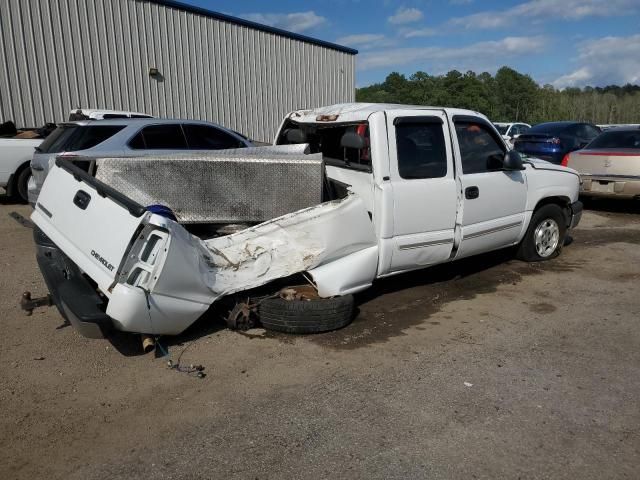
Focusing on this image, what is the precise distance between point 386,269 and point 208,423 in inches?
90.7

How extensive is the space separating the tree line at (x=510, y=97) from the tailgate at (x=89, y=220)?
130 ft

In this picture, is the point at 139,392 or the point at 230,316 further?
the point at 230,316

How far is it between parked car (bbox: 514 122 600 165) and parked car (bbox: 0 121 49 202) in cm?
1160

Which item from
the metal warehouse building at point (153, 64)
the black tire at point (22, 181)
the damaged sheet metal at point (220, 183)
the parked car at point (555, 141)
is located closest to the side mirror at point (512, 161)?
the damaged sheet metal at point (220, 183)

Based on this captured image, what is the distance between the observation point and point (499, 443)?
3.04 metres

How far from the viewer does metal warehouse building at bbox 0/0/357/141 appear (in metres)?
12.9

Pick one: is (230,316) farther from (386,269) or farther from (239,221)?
(386,269)

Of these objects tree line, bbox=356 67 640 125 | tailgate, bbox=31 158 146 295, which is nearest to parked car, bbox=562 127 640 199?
tailgate, bbox=31 158 146 295

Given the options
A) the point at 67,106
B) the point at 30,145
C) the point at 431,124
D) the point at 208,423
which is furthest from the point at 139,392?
the point at 67,106

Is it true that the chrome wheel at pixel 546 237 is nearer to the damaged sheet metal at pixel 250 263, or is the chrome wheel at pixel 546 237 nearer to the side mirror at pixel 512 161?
the side mirror at pixel 512 161

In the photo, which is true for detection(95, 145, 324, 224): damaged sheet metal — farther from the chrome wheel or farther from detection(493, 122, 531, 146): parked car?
detection(493, 122, 531, 146): parked car

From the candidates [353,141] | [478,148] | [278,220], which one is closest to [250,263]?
[278,220]

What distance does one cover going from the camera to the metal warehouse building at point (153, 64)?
12852 mm

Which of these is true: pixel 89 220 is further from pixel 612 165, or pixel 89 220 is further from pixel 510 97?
pixel 510 97
